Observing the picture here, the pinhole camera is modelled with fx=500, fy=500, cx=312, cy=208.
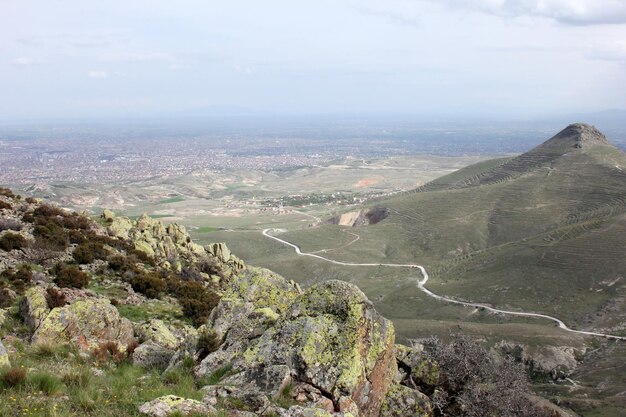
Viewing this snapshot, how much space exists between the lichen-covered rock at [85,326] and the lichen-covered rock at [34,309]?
4.64 ft

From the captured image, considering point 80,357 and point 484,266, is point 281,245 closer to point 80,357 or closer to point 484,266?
point 484,266

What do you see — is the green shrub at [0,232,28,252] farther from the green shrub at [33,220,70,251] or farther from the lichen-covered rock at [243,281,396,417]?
the lichen-covered rock at [243,281,396,417]

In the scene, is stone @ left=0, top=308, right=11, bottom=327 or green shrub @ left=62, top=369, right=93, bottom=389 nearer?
green shrub @ left=62, top=369, right=93, bottom=389

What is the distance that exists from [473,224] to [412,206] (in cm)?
2213

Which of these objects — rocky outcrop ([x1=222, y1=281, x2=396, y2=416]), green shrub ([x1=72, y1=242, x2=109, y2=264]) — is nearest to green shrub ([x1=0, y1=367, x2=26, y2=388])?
rocky outcrop ([x1=222, y1=281, x2=396, y2=416])

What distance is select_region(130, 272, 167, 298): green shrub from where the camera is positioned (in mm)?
27578

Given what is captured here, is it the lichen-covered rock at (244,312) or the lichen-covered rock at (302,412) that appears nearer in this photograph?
the lichen-covered rock at (302,412)

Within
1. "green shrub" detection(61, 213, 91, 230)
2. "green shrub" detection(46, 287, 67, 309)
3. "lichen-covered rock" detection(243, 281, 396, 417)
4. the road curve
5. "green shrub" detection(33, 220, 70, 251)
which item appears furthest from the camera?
the road curve

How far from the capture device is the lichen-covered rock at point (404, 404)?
14.1 metres

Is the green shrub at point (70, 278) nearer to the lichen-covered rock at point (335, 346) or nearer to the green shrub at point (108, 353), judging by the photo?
the green shrub at point (108, 353)

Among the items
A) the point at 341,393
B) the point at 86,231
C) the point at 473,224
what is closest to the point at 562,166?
the point at 473,224

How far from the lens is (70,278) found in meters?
24.9

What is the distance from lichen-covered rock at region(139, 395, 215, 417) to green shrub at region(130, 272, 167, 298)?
61.9 ft

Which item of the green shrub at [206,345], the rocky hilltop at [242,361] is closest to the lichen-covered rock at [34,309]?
the rocky hilltop at [242,361]
